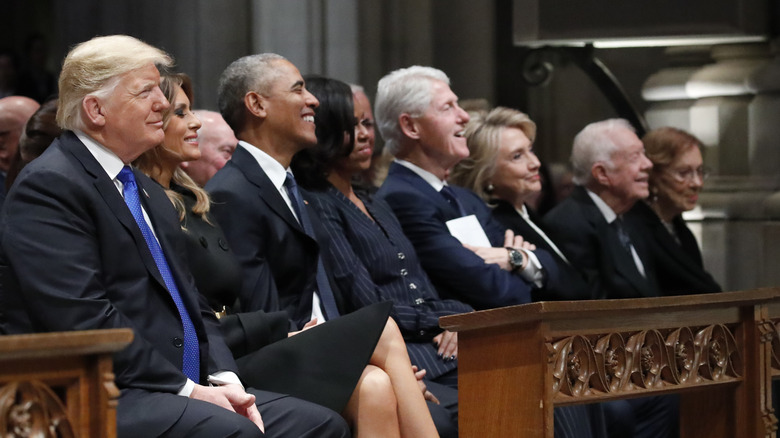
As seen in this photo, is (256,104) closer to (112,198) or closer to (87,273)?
(112,198)

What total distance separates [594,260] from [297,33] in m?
2.22

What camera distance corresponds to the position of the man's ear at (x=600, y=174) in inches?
252

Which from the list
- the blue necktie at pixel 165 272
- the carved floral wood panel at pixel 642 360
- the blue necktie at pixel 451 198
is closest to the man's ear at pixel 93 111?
the blue necktie at pixel 165 272

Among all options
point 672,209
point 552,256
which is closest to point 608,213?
point 672,209

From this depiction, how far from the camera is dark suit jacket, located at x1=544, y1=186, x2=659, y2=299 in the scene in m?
5.95

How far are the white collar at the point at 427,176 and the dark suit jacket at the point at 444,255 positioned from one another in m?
0.04

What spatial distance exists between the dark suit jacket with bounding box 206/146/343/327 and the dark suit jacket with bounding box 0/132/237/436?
92cm

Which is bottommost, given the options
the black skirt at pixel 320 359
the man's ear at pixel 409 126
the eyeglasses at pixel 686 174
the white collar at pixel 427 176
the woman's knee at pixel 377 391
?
the woman's knee at pixel 377 391

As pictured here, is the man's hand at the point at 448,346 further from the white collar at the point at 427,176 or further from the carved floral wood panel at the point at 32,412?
the carved floral wood panel at the point at 32,412

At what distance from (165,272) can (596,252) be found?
3.00 meters

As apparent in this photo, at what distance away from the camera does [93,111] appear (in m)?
3.49

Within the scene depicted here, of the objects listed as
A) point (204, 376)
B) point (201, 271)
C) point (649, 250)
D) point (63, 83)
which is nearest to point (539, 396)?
point (204, 376)

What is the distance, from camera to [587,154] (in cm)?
651

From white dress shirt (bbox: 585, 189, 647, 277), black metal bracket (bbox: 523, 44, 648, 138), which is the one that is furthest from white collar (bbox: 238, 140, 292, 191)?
black metal bracket (bbox: 523, 44, 648, 138)
